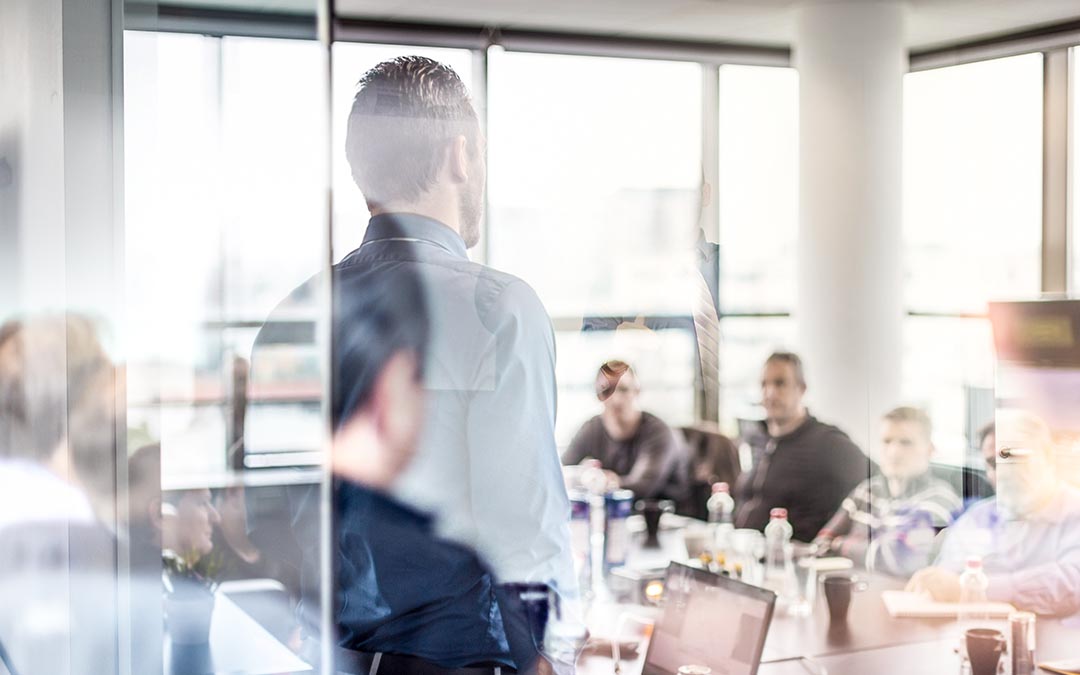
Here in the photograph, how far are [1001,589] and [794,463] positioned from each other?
101 centimetres

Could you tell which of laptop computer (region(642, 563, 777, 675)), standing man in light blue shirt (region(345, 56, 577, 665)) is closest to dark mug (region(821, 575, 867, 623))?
laptop computer (region(642, 563, 777, 675))

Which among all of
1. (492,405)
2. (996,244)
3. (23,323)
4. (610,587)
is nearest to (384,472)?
(492,405)

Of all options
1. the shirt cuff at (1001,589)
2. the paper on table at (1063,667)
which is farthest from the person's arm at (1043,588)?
the paper on table at (1063,667)

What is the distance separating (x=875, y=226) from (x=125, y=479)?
66.4 inches

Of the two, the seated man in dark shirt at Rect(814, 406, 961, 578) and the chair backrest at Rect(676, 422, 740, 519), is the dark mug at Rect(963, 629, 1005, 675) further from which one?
the chair backrest at Rect(676, 422, 740, 519)

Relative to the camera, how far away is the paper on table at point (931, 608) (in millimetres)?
2039

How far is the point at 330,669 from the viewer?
63.0 inches

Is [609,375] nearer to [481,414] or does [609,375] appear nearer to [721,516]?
[481,414]

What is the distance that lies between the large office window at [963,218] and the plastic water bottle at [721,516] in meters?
0.57

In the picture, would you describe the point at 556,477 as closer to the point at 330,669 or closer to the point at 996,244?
the point at 330,669

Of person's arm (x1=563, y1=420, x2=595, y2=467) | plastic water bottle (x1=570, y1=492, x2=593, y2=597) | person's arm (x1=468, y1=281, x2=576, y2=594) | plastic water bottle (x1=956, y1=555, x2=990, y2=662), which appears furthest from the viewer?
plastic water bottle (x1=570, y1=492, x2=593, y2=597)

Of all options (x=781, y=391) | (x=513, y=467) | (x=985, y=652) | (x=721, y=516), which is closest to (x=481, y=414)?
(x=513, y=467)

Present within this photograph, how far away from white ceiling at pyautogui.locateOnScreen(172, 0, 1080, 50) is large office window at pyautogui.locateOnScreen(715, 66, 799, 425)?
0.33 ft

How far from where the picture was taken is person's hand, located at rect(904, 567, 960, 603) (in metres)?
2.12
